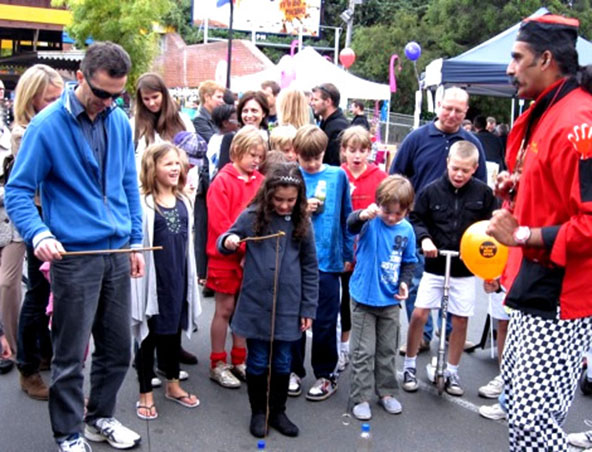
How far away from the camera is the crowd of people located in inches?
112

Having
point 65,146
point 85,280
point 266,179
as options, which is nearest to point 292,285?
point 266,179

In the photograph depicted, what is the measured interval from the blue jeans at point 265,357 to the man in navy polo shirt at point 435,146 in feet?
5.30

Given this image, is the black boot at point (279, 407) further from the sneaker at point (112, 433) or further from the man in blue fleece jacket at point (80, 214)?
the man in blue fleece jacket at point (80, 214)

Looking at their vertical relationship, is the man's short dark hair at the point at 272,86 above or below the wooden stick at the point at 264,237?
above

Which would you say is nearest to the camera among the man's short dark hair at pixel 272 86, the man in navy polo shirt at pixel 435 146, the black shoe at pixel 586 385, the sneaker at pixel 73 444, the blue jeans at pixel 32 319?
the sneaker at pixel 73 444

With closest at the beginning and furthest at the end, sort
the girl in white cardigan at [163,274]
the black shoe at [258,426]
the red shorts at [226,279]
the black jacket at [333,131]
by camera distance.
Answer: the black shoe at [258,426], the girl in white cardigan at [163,274], the red shorts at [226,279], the black jacket at [333,131]

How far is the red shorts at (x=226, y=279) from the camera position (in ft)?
15.5

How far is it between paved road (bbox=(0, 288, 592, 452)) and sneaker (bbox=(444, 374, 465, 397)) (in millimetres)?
46

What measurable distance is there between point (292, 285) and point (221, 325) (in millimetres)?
928

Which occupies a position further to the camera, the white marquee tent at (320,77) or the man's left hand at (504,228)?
the white marquee tent at (320,77)

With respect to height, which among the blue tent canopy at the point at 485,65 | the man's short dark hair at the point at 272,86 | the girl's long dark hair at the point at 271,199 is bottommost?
the girl's long dark hair at the point at 271,199

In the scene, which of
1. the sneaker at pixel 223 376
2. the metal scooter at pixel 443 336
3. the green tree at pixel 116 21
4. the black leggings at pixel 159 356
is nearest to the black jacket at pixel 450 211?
the metal scooter at pixel 443 336

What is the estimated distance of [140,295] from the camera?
13.7 ft

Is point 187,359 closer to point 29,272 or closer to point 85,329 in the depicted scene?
point 29,272
